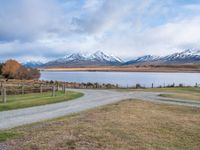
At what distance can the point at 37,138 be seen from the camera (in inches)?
481

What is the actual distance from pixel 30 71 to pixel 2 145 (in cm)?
6779

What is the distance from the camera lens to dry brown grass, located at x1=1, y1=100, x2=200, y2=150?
38.2ft

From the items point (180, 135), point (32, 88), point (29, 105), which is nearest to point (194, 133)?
point (180, 135)

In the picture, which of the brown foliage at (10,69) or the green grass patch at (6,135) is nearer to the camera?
the green grass patch at (6,135)

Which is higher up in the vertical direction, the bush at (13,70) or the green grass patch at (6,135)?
the bush at (13,70)

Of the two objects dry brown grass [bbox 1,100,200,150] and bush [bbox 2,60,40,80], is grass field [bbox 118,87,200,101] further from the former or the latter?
bush [bbox 2,60,40,80]

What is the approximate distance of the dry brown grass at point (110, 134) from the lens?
11.6 meters

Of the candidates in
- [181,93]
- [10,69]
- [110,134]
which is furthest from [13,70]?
[110,134]

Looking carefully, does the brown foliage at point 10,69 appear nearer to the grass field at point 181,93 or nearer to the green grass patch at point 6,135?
the grass field at point 181,93

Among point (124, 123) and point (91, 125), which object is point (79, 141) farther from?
point (124, 123)

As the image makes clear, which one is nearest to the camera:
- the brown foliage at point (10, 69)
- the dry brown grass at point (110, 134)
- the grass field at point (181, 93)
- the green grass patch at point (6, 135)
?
the dry brown grass at point (110, 134)

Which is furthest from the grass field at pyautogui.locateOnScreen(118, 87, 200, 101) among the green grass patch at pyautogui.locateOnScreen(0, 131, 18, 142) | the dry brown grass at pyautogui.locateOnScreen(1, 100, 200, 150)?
the green grass patch at pyautogui.locateOnScreen(0, 131, 18, 142)

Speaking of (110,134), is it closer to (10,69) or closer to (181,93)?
(181,93)

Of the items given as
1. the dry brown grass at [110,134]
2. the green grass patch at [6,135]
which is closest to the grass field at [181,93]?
the dry brown grass at [110,134]
